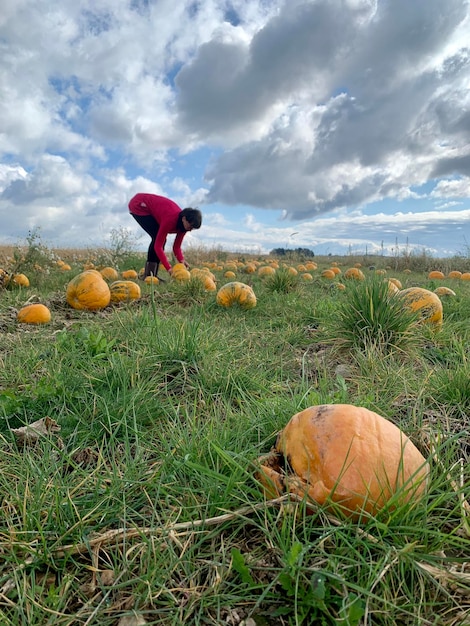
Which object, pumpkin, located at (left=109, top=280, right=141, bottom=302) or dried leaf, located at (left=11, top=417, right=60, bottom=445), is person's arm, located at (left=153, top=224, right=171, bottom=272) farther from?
dried leaf, located at (left=11, top=417, right=60, bottom=445)

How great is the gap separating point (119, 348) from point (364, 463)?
2.19 m

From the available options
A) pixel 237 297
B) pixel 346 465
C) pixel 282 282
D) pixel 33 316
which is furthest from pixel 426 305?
pixel 33 316

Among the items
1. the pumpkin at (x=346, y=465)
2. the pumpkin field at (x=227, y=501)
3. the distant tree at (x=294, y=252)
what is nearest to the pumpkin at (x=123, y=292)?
the pumpkin field at (x=227, y=501)

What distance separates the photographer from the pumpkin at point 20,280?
251 inches

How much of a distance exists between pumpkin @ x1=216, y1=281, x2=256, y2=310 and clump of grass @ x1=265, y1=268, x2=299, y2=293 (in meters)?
1.39

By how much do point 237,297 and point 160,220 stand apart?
13.3 ft

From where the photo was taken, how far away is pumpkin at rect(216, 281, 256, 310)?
499cm

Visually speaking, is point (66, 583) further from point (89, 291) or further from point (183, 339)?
point (89, 291)

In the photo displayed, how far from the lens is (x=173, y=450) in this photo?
1739 millimetres

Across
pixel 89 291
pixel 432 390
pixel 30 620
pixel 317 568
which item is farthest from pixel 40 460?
pixel 89 291

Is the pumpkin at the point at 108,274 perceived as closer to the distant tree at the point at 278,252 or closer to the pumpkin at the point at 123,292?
the pumpkin at the point at 123,292

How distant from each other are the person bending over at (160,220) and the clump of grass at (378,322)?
5122mm

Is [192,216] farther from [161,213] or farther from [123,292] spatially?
[123,292]

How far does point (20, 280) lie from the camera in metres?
6.50
